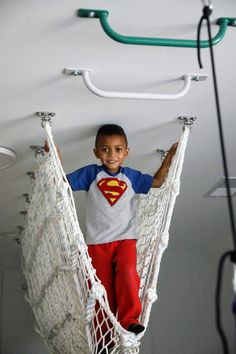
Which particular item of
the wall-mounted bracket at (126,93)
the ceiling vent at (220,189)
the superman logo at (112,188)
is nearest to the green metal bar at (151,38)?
the wall-mounted bracket at (126,93)

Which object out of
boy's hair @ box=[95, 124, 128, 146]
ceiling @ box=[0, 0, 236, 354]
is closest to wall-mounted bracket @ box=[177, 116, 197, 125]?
ceiling @ box=[0, 0, 236, 354]

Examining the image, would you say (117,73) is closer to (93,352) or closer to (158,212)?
(158,212)

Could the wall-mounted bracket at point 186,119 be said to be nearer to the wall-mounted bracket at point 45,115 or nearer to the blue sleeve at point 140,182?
the blue sleeve at point 140,182

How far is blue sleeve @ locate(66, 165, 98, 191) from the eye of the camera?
140 centimetres

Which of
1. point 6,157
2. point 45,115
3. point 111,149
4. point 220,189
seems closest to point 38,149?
point 6,157

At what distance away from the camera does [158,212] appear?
55.7 inches

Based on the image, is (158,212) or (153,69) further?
(158,212)

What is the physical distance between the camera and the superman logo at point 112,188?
1.38 meters

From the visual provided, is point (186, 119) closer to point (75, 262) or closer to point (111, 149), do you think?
point (111, 149)

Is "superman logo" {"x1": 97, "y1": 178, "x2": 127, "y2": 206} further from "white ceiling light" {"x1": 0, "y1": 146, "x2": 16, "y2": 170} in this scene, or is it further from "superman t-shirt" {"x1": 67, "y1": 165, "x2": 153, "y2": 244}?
"white ceiling light" {"x1": 0, "y1": 146, "x2": 16, "y2": 170}

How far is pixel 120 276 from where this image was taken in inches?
49.3

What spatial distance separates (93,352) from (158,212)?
0.44m

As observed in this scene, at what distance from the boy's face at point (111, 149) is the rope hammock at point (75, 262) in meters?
0.15

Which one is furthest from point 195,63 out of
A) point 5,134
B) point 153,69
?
point 5,134
